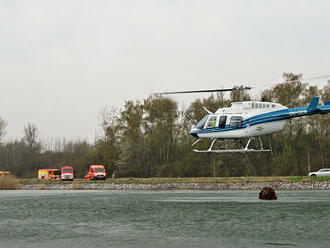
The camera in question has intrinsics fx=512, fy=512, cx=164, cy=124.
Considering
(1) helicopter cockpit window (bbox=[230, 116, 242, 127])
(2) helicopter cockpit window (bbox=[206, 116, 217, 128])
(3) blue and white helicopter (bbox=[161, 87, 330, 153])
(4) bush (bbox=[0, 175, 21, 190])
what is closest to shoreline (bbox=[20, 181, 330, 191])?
(4) bush (bbox=[0, 175, 21, 190])

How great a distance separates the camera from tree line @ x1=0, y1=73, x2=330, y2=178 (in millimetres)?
82688

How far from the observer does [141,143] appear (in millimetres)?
102125

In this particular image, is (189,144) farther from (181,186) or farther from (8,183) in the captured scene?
(8,183)

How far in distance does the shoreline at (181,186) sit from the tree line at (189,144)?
28.5ft

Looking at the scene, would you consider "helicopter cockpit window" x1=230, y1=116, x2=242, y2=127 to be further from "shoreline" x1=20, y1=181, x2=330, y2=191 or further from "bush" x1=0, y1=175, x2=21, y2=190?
"bush" x1=0, y1=175, x2=21, y2=190

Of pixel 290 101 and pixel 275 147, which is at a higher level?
pixel 290 101

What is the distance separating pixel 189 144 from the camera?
98.8m

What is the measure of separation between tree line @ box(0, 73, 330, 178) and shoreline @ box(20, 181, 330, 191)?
342 inches

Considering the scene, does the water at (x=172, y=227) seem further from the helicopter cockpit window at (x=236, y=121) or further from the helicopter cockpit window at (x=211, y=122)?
the helicopter cockpit window at (x=211, y=122)

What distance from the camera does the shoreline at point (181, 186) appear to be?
7181 cm

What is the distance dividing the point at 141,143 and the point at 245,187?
31.9 metres

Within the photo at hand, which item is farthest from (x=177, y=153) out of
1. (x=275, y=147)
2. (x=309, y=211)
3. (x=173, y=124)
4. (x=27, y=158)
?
(x=309, y=211)

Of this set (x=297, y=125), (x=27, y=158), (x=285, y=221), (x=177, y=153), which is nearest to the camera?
(x=285, y=221)

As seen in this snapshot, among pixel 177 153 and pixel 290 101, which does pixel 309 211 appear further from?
pixel 177 153
